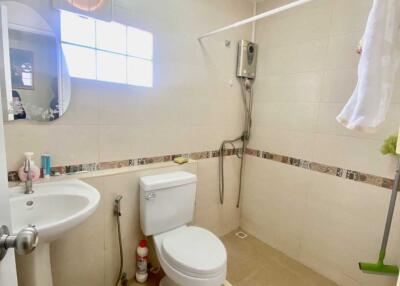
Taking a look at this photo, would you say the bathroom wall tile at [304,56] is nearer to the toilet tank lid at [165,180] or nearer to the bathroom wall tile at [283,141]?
the bathroom wall tile at [283,141]

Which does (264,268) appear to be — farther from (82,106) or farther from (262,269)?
(82,106)

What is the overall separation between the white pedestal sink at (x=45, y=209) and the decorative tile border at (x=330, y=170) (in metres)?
1.55

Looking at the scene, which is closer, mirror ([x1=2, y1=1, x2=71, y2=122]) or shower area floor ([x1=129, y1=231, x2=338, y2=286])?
mirror ([x1=2, y1=1, x2=71, y2=122])

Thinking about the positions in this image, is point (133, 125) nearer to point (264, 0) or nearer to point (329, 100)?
point (329, 100)

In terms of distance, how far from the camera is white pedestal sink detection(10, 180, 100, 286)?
3.64 ft

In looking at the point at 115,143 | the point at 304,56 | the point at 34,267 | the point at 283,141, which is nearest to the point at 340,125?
the point at 283,141

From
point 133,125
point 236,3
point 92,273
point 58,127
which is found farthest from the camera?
point 236,3

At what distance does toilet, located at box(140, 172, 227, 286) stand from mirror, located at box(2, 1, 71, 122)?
718 millimetres

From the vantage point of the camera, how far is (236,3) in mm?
2082

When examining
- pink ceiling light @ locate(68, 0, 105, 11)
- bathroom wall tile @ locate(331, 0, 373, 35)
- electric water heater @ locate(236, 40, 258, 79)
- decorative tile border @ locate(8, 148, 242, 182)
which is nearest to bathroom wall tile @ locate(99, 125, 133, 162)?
decorative tile border @ locate(8, 148, 242, 182)

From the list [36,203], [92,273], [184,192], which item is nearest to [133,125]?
[184,192]

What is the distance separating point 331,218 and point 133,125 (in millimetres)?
1656

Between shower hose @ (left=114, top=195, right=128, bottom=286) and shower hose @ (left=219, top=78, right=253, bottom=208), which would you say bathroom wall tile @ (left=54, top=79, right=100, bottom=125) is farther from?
shower hose @ (left=219, top=78, right=253, bottom=208)

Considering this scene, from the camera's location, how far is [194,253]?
54.1 inches
